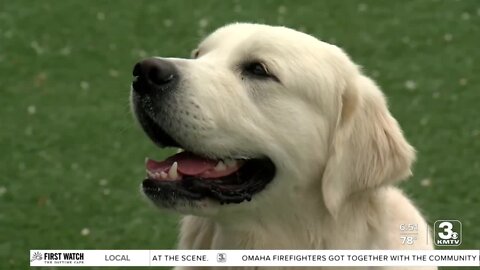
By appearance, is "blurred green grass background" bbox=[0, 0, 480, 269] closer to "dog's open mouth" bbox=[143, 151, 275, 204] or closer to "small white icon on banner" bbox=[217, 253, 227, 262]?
"small white icon on banner" bbox=[217, 253, 227, 262]

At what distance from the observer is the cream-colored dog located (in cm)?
338

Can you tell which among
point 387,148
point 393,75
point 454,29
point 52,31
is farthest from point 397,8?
point 387,148

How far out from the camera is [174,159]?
3.58 metres

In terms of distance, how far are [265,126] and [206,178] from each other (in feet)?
1.04

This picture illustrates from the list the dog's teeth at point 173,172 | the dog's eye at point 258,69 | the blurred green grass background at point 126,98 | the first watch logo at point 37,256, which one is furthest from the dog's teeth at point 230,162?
the blurred green grass background at point 126,98

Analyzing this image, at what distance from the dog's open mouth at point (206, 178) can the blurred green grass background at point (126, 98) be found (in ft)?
6.97

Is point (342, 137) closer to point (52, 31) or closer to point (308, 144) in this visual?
point (308, 144)

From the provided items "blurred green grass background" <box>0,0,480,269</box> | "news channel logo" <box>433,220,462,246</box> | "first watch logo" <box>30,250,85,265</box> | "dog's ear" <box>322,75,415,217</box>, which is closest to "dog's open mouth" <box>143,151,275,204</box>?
"dog's ear" <box>322,75,415,217</box>

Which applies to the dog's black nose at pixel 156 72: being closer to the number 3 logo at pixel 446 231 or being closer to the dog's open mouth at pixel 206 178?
the dog's open mouth at pixel 206 178

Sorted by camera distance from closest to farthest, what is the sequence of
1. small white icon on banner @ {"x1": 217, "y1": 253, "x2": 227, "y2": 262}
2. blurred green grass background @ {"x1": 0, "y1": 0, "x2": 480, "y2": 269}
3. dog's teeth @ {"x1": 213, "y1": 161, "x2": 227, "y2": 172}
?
1. dog's teeth @ {"x1": 213, "y1": 161, "x2": 227, "y2": 172}
2. small white icon on banner @ {"x1": 217, "y1": 253, "x2": 227, "y2": 262}
3. blurred green grass background @ {"x1": 0, "y1": 0, "x2": 480, "y2": 269}

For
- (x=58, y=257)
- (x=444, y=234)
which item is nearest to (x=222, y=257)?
(x=58, y=257)

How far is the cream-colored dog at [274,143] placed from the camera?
11.1 ft

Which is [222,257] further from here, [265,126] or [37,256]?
[37,256]

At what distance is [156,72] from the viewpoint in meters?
3.32
